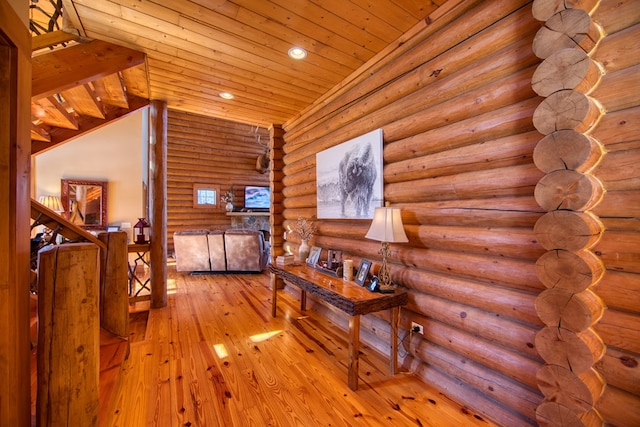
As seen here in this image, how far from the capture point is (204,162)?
856 centimetres

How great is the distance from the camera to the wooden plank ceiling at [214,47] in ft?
6.69

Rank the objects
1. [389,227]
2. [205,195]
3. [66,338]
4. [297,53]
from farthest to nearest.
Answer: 1. [205,195]
2. [297,53]
3. [389,227]
4. [66,338]

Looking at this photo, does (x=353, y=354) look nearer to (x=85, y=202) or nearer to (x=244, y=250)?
(x=244, y=250)

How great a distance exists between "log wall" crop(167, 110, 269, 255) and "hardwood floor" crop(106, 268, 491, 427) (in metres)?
5.46

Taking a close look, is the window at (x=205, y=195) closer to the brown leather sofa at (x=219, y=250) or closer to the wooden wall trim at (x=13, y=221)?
the brown leather sofa at (x=219, y=250)

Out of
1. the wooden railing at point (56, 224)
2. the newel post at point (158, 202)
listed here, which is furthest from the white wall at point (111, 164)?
the wooden railing at point (56, 224)

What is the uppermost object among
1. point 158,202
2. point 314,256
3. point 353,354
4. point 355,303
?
point 158,202

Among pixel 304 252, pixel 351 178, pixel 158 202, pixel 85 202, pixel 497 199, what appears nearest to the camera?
pixel 497 199

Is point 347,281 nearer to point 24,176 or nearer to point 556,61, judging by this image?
point 556,61

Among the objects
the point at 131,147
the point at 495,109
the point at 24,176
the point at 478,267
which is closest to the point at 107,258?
the point at 24,176

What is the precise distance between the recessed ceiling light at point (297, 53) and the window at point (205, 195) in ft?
22.5

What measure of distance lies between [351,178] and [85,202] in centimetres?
699

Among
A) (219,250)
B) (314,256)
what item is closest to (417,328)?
(314,256)

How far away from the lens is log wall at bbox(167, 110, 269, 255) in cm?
810
